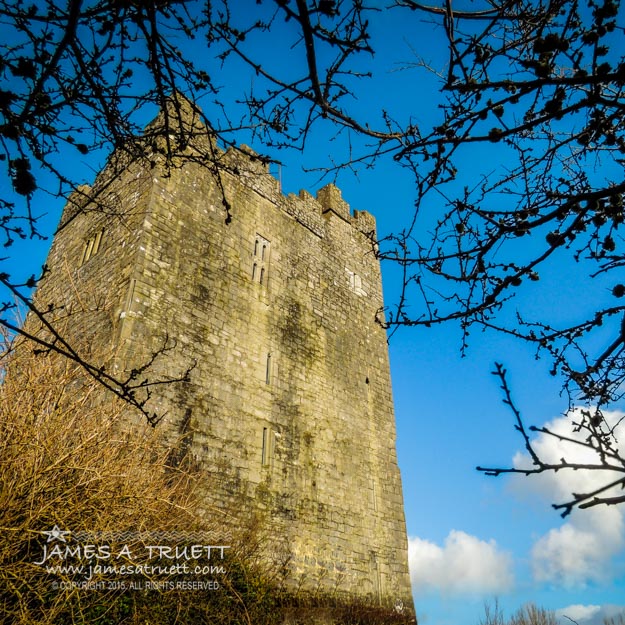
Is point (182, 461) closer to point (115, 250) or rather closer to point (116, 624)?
point (116, 624)

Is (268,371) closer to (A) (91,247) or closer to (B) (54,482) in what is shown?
(A) (91,247)

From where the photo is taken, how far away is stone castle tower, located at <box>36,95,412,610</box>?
7656mm

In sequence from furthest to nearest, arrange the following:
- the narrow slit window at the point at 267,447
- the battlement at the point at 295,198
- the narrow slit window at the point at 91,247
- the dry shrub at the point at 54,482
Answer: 1. the battlement at the point at 295,198
2. the narrow slit window at the point at 91,247
3. the narrow slit window at the point at 267,447
4. the dry shrub at the point at 54,482

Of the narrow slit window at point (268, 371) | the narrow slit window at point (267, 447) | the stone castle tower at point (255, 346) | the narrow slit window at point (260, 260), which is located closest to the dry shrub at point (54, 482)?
the stone castle tower at point (255, 346)

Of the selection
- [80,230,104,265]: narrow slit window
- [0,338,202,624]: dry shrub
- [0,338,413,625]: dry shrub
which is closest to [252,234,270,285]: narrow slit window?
[80,230,104,265]: narrow slit window

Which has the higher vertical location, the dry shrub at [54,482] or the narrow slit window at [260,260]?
the narrow slit window at [260,260]

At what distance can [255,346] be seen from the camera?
30.0 feet

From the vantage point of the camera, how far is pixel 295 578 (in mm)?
7883

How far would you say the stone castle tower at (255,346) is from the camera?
7656mm

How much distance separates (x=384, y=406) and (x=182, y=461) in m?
6.10

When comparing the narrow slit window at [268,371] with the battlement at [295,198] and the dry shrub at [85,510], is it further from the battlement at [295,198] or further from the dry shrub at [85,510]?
the battlement at [295,198]

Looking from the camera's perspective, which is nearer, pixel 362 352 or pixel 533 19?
pixel 533 19

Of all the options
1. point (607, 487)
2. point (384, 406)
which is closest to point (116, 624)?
point (607, 487)

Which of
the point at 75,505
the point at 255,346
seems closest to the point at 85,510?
the point at 75,505
